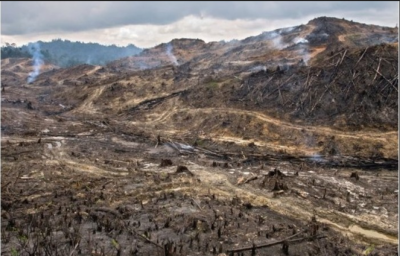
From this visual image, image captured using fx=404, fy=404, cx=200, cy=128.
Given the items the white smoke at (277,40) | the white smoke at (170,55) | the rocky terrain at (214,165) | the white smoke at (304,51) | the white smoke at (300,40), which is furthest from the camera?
the white smoke at (170,55)

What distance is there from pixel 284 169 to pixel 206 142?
17.2 feet

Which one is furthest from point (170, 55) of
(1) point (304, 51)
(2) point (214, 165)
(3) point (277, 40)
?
(2) point (214, 165)

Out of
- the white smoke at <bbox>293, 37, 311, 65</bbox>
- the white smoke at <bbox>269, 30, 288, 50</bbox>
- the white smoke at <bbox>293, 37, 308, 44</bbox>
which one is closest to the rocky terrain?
the white smoke at <bbox>293, 37, 311, 65</bbox>

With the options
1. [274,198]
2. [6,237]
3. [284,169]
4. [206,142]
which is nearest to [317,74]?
[206,142]

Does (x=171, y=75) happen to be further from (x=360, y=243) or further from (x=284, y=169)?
(x=360, y=243)

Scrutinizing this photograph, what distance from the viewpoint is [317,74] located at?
23281 millimetres

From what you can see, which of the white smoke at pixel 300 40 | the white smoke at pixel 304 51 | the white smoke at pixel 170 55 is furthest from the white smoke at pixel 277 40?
the white smoke at pixel 170 55

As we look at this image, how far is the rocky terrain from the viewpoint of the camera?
9.16 meters

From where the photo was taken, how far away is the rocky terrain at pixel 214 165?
9.16 meters

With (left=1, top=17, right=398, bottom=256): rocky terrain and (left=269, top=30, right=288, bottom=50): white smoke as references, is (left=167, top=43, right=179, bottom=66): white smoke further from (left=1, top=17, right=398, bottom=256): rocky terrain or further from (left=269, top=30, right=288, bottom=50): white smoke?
(left=1, top=17, right=398, bottom=256): rocky terrain

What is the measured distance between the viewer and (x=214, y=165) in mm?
15344

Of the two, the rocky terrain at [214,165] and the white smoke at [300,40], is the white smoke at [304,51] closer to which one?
the white smoke at [300,40]

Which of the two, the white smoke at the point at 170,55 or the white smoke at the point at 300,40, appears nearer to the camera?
the white smoke at the point at 300,40

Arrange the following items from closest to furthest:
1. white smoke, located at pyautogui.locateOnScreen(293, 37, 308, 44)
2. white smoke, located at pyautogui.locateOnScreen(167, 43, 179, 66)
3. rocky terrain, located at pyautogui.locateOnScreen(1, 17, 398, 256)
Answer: rocky terrain, located at pyautogui.locateOnScreen(1, 17, 398, 256)
white smoke, located at pyautogui.locateOnScreen(293, 37, 308, 44)
white smoke, located at pyautogui.locateOnScreen(167, 43, 179, 66)
